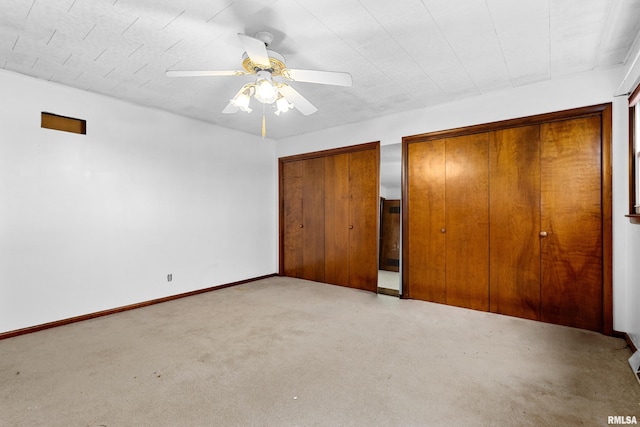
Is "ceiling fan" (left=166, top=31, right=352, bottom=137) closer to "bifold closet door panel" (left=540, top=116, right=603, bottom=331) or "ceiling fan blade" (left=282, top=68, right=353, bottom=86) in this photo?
"ceiling fan blade" (left=282, top=68, right=353, bottom=86)

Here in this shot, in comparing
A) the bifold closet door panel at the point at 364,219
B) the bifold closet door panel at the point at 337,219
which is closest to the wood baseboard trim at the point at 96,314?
the bifold closet door panel at the point at 337,219

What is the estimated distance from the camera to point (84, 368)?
91.9 inches

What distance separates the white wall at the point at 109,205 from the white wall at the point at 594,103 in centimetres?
317

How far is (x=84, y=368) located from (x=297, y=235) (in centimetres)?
355

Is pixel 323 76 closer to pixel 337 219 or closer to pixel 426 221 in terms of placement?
pixel 426 221

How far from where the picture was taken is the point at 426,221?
13.2ft

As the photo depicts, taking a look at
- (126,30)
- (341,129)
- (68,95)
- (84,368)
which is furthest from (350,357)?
(68,95)

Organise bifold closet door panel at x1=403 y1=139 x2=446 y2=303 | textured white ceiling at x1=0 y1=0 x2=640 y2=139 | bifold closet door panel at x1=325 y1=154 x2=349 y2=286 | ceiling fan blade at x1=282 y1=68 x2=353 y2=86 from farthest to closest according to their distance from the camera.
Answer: bifold closet door panel at x1=325 y1=154 x2=349 y2=286, bifold closet door panel at x1=403 y1=139 x2=446 y2=303, ceiling fan blade at x1=282 y1=68 x2=353 y2=86, textured white ceiling at x1=0 y1=0 x2=640 y2=139

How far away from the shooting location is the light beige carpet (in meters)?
1.81

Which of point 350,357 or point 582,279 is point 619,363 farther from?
point 350,357

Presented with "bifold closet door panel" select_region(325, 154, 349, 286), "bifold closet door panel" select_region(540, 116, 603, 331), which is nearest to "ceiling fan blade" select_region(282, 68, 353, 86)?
"bifold closet door panel" select_region(540, 116, 603, 331)

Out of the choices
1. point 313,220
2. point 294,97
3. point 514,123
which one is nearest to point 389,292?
point 313,220

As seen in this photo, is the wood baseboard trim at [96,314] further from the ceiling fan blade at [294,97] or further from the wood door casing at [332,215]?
the ceiling fan blade at [294,97]

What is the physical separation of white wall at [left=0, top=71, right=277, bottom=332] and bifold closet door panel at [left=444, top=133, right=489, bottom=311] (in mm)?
3200
